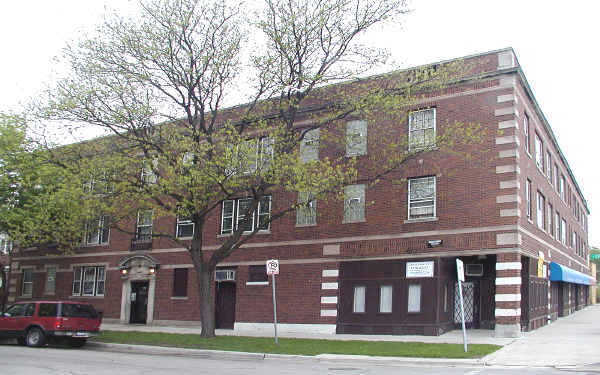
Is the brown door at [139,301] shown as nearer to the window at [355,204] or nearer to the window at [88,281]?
the window at [88,281]

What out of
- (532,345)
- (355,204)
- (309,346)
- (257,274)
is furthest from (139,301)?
(532,345)

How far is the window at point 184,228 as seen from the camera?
30.3m

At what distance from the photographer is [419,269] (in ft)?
75.2

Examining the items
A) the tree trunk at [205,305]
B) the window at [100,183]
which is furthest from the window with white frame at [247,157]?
the window at [100,183]

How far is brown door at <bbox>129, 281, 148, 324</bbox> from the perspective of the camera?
103 ft

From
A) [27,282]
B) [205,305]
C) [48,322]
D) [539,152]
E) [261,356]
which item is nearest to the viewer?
[261,356]

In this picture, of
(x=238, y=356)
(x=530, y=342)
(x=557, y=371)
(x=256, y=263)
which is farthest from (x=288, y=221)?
(x=557, y=371)

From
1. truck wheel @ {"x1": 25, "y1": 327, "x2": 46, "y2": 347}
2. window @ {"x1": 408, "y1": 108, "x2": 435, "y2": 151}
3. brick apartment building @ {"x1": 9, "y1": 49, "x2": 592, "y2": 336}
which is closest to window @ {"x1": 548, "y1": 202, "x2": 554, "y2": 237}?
brick apartment building @ {"x1": 9, "y1": 49, "x2": 592, "y2": 336}

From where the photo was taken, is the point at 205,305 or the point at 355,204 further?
the point at 355,204

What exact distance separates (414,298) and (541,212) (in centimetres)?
769

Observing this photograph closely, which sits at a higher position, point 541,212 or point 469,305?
point 541,212

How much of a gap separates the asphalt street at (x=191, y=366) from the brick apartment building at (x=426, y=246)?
21.4ft

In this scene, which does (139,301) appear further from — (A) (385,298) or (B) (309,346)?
(B) (309,346)

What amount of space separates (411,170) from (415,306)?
16.9 ft
